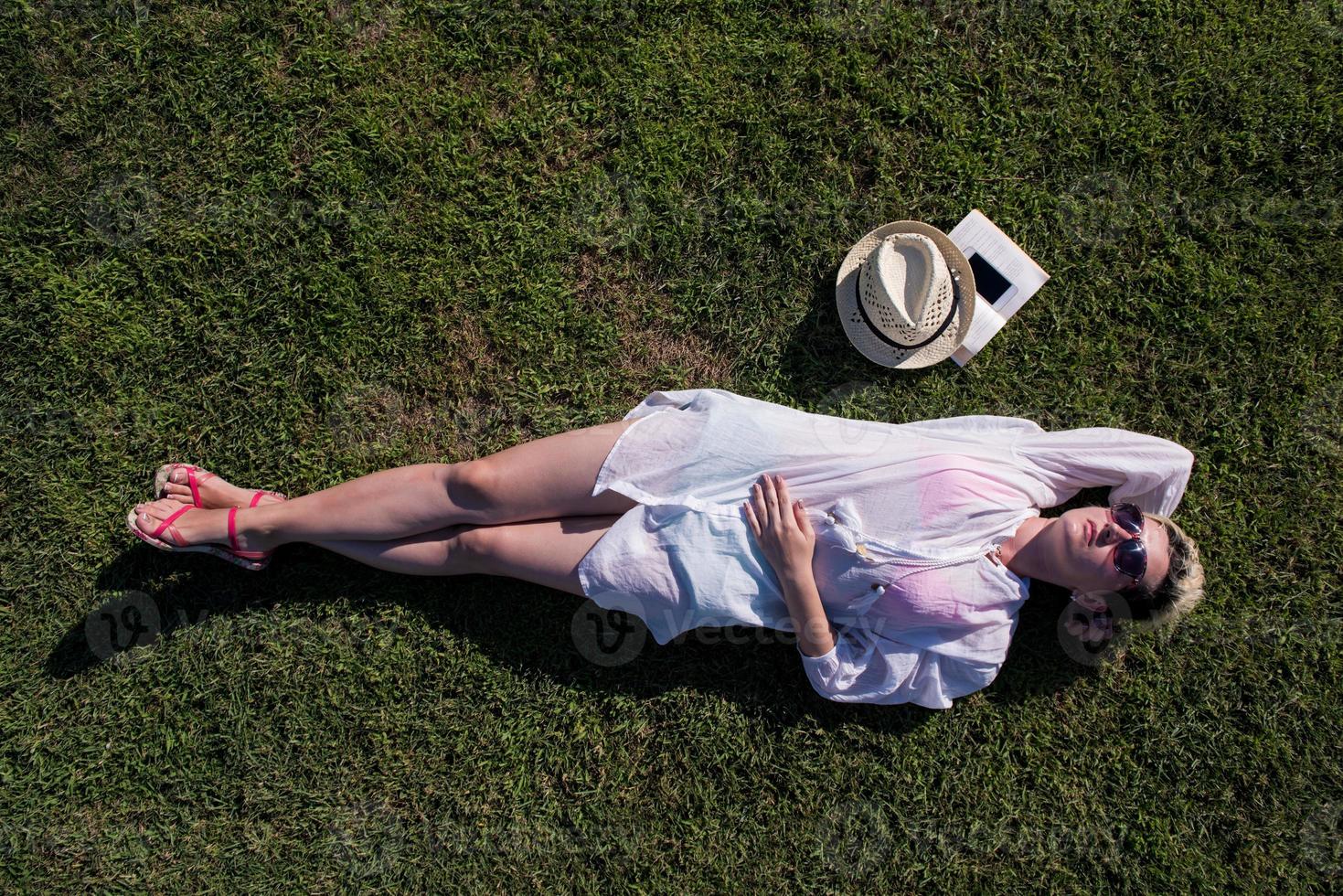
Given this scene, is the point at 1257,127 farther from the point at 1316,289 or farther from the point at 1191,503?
the point at 1191,503

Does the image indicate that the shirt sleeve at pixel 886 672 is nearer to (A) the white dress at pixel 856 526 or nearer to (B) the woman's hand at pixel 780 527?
(A) the white dress at pixel 856 526

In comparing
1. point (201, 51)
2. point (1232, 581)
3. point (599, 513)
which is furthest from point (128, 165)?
point (1232, 581)

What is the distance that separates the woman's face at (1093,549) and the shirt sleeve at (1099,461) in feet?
0.78

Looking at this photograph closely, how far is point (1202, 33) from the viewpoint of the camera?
4.32 m

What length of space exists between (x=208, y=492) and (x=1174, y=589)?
15.0 feet

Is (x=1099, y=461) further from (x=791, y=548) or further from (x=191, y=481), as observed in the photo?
(x=191, y=481)

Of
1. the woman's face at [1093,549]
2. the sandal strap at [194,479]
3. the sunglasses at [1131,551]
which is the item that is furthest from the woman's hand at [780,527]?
the sandal strap at [194,479]

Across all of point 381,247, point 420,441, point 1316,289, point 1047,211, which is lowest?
point 1316,289

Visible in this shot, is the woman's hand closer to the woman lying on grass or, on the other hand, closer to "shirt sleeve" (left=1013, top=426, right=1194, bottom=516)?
the woman lying on grass

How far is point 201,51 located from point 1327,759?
704 centimetres

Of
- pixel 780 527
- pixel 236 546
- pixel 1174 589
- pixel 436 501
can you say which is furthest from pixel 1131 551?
pixel 236 546

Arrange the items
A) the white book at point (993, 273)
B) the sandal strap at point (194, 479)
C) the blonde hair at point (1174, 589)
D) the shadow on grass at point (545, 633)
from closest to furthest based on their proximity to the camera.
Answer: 1. the blonde hair at point (1174, 589)
2. the sandal strap at point (194, 479)
3. the shadow on grass at point (545, 633)
4. the white book at point (993, 273)

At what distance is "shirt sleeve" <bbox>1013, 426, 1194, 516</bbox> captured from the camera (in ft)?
11.6

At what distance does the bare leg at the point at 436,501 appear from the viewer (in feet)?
11.5
